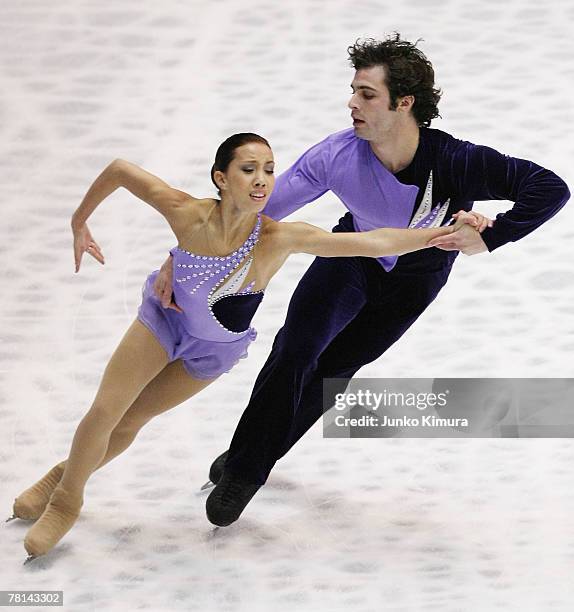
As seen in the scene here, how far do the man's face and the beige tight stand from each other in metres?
0.99

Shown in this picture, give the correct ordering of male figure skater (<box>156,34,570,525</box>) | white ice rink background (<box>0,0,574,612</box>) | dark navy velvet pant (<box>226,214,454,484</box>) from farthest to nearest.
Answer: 1. dark navy velvet pant (<box>226,214,454,484</box>)
2. male figure skater (<box>156,34,570,525</box>)
3. white ice rink background (<box>0,0,574,612</box>)

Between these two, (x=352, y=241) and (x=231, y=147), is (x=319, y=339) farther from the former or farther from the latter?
(x=231, y=147)

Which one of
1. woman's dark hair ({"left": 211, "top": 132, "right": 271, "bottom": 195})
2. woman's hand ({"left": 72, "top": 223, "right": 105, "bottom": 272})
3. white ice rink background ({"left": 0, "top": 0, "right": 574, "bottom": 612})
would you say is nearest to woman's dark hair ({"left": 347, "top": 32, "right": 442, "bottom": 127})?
woman's dark hair ({"left": 211, "top": 132, "right": 271, "bottom": 195})

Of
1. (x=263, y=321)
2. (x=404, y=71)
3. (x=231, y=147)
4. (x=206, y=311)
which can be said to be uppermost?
(x=404, y=71)

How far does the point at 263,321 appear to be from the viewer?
557cm

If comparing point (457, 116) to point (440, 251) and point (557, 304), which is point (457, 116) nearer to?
point (557, 304)

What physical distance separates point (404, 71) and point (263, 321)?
155 cm

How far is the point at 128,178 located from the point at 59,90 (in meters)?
2.73

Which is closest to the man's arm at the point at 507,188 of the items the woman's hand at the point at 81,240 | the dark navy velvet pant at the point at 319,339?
the dark navy velvet pant at the point at 319,339

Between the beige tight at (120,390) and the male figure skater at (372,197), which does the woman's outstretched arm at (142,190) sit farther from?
the male figure skater at (372,197)

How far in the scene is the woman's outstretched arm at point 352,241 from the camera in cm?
405

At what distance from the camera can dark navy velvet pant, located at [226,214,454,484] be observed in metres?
4.43

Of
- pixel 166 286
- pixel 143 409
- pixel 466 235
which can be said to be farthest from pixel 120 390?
pixel 466 235

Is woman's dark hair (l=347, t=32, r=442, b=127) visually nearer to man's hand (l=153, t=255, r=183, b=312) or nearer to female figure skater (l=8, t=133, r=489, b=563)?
female figure skater (l=8, t=133, r=489, b=563)
